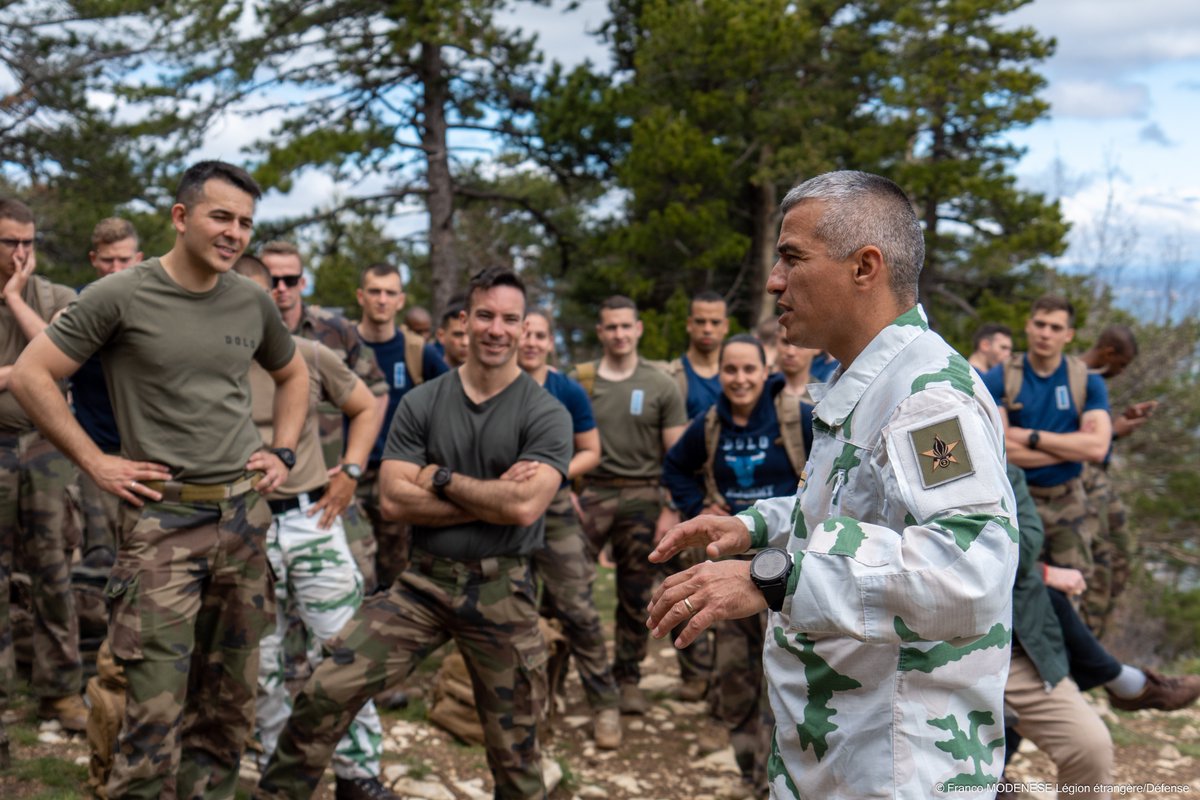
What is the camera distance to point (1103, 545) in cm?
792

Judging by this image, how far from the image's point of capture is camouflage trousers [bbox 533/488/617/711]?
609 cm

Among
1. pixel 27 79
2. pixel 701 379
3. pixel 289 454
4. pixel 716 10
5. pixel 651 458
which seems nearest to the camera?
pixel 289 454

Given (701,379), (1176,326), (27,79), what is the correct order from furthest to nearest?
(1176,326) → (27,79) → (701,379)

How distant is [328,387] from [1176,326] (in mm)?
23705

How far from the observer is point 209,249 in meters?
3.95

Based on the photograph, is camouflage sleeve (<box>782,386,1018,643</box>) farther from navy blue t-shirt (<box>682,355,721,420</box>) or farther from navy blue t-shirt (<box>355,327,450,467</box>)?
navy blue t-shirt (<box>355,327,450,467</box>)

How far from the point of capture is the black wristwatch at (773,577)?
2043mm

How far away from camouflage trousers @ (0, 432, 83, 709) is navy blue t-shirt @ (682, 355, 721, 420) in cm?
389

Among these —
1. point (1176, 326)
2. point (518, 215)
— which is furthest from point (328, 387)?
point (1176, 326)

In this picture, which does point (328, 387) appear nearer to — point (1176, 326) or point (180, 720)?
point (180, 720)

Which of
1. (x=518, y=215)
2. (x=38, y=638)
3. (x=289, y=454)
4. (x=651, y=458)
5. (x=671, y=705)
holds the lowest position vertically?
(x=671, y=705)

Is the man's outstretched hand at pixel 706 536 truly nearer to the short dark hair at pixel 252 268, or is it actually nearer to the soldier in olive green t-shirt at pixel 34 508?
Result: the soldier in olive green t-shirt at pixel 34 508

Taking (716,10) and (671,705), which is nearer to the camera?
(671,705)

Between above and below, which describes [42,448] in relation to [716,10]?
below
